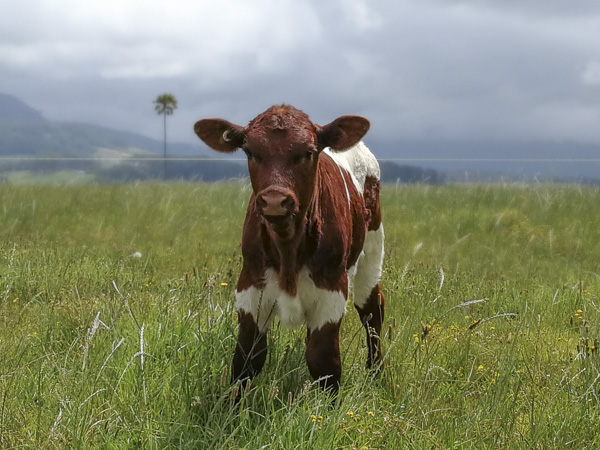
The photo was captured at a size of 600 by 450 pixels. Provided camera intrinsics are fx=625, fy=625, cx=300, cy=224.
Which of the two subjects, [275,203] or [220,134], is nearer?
[275,203]

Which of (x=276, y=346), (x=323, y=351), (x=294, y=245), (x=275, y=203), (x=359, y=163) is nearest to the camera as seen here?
(x=275, y=203)

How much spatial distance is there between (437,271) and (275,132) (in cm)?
451

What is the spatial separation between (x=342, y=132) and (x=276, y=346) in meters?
1.53

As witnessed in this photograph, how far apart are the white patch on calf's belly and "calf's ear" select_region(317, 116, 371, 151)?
748 millimetres

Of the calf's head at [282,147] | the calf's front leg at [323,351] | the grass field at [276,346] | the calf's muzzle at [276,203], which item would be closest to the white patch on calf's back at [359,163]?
the grass field at [276,346]

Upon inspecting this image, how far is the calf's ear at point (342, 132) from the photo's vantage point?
3.62m

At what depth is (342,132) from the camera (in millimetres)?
3635

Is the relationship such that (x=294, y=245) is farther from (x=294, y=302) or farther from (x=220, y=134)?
(x=220, y=134)

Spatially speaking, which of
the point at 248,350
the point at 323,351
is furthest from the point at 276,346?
the point at 323,351

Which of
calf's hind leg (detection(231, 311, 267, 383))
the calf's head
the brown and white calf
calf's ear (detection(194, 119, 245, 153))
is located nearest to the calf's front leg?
the brown and white calf

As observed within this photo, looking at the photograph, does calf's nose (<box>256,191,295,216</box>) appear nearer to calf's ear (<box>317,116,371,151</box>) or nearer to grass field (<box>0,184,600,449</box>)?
calf's ear (<box>317,116,371,151</box>)

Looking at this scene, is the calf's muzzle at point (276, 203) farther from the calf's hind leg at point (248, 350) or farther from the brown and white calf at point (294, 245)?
the calf's hind leg at point (248, 350)

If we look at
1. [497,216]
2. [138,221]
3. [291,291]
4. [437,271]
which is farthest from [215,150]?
[497,216]

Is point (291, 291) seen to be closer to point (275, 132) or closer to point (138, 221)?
point (275, 132)
